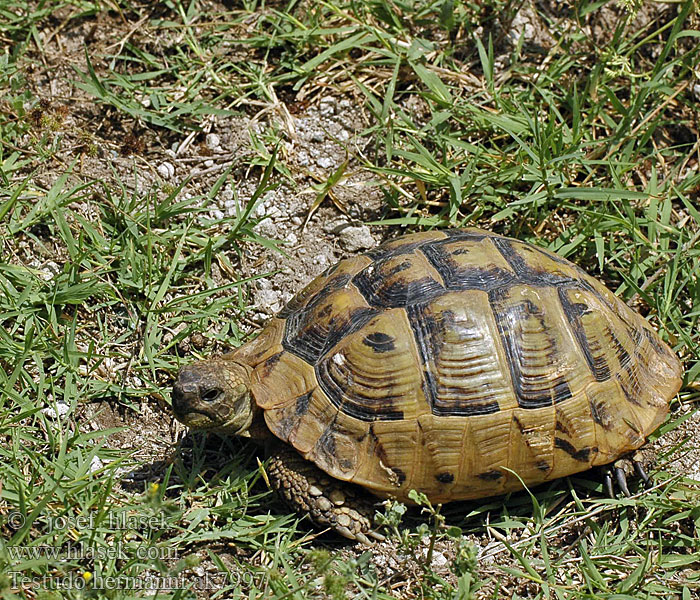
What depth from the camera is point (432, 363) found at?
3.44 m

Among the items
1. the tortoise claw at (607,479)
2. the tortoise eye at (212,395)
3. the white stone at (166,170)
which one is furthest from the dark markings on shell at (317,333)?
the white stone at (166,170)

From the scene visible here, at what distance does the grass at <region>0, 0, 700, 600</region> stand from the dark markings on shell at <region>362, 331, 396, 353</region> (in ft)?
2.34

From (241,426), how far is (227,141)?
2150mm

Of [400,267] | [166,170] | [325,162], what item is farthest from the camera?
[325,162]

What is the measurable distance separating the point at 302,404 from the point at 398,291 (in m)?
0.67

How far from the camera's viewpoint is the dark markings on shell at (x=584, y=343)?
3.59 meters

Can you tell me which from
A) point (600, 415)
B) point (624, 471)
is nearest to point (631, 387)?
point (600, 415)

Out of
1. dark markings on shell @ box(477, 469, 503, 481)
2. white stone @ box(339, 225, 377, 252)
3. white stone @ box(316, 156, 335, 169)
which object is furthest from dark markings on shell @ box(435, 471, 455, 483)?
white stone @ box(316, 156, 335, 169)

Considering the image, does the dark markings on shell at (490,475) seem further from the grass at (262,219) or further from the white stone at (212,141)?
the white stone at (212,141)

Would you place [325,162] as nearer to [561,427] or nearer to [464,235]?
[464,235]

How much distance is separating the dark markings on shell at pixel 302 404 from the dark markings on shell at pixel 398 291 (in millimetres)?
512

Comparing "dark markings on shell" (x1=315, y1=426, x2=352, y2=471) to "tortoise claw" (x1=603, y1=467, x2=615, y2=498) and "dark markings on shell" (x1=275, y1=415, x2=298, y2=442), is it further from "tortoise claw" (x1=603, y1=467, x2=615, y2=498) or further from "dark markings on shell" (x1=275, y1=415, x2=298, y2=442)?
"tortoise claw" (x1=603, y1=467, x2=615, y2=498)

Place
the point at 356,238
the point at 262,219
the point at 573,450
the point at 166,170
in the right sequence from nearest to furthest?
the point at 573,450, the point at 262,219, the point at 356,238, the point at 166,170

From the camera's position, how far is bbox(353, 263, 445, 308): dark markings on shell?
3.54 m
